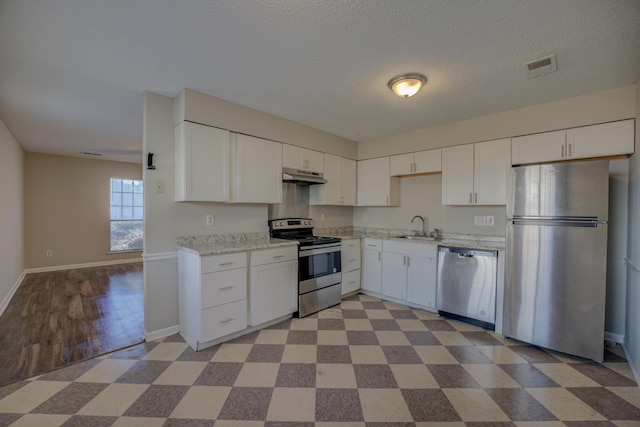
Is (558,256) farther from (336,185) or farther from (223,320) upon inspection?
(223,320)

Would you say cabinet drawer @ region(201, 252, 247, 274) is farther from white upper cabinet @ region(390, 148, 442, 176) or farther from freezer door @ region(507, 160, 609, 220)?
freezer door @ region(507, 160, 609, 220)

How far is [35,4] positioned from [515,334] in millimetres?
4363

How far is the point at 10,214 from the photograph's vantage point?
402 centimetres

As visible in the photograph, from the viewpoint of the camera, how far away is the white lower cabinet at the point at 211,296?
2.44m

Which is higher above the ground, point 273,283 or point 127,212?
point 127,212

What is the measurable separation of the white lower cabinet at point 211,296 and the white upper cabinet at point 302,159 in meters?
1.37

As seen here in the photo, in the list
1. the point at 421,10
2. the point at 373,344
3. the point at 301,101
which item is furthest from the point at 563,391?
the point at 301,101

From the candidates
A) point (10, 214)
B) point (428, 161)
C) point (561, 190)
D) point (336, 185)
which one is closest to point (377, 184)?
point (336, 185)

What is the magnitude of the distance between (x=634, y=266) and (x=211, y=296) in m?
3.59

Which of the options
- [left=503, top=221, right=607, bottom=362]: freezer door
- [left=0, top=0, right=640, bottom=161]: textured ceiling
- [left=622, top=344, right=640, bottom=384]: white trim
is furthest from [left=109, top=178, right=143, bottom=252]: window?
[left=622, top=344, right=640, bottom=384]: white trim

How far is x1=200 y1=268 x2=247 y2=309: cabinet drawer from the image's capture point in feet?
8.05

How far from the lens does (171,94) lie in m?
2.71

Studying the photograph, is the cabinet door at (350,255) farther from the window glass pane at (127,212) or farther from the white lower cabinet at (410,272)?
the window glass pane at (127,212)

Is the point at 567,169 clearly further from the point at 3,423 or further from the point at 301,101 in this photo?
the point at 3,423
